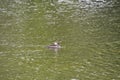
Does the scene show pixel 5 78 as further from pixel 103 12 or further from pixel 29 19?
pixel 103 12

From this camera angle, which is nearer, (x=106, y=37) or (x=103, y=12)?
(x=106, y=37)

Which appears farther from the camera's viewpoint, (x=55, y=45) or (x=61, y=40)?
(x=61, y=40)

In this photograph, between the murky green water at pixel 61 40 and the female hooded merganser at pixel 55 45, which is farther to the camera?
the female hooded merganser at pixel 55 45

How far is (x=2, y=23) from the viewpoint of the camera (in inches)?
1374

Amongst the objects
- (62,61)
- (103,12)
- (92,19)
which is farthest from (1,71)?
(103,12)

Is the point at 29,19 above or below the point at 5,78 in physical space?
above

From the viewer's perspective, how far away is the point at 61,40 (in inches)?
1158

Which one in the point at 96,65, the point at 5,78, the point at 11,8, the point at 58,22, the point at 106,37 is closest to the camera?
the point at 5,78

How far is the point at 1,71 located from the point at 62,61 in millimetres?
4259

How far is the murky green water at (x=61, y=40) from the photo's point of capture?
23.8 meters

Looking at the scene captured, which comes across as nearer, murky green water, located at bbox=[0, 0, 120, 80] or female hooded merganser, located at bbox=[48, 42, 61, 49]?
murky green water, located at bbox=[0, 0, 120, 80]

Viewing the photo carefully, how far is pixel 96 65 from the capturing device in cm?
2444

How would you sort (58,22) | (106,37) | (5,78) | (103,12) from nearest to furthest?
1. (5,78)
2. (106,37)
3. (58,22)
4. (103,12)

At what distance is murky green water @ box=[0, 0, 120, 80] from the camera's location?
23.8m
